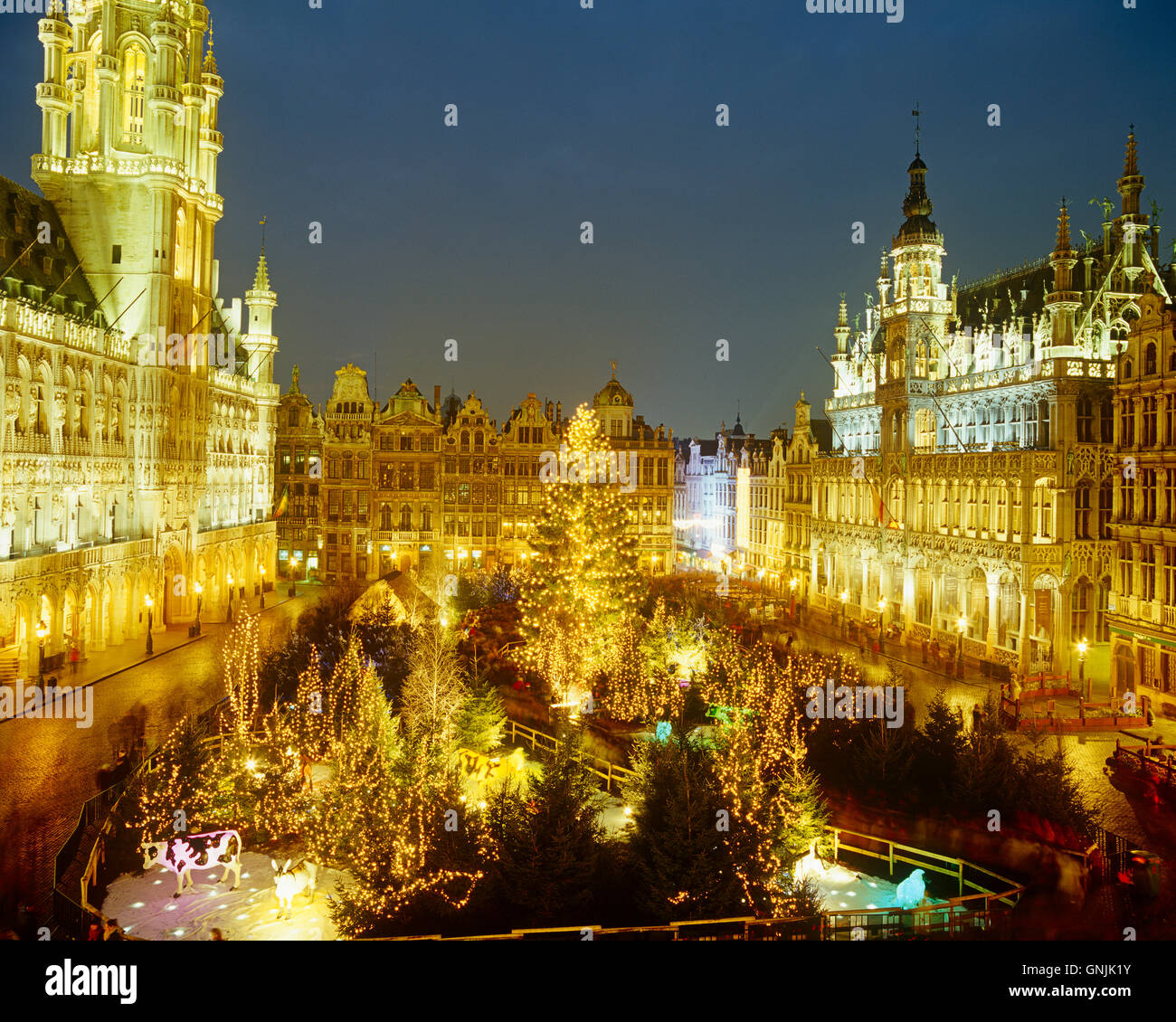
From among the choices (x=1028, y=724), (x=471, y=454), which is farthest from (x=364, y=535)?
(x=1028, y=724)

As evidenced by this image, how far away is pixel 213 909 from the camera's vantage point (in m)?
15.8

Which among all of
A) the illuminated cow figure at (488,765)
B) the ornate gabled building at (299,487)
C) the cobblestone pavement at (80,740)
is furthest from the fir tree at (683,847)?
the ornate gabled building at (299,487)

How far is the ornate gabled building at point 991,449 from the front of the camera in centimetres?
3744

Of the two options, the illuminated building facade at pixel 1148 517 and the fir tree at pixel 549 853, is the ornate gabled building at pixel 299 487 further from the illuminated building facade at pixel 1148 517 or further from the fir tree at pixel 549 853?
the fir tree at pixel 549 853

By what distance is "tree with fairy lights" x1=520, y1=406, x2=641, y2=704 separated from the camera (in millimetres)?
32438

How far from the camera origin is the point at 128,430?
139ft

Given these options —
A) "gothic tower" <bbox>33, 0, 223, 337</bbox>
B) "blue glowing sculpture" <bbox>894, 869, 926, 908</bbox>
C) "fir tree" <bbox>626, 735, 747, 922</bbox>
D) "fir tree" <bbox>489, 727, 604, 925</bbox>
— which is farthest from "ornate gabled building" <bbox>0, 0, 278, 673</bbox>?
"blue glowing sculpture" <bbox>894, 869, 926, 908</bbox>

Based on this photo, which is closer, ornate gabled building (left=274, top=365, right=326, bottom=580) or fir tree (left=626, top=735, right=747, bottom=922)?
fir tree (left=626, top=735, right=747, bottom=922)

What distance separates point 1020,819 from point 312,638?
24.9m

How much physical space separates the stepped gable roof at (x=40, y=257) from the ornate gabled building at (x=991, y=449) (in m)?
41.3

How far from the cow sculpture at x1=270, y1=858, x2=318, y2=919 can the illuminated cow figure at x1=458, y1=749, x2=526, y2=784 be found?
20.0 feet

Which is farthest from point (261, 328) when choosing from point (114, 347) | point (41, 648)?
point (41, 648)

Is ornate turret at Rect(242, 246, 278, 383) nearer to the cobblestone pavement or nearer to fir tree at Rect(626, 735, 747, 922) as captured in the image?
the cobblestone pavement

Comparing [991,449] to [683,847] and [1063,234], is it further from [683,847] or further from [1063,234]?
[683,847]
